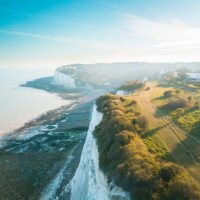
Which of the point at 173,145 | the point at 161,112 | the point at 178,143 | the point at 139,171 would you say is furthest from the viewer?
the point at 161,112

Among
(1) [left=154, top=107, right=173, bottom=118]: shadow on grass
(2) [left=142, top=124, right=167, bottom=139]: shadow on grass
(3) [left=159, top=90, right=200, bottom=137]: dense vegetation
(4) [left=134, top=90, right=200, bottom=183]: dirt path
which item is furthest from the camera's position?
(1) [left=154, top=107, right=173, bottom=118]: shadow on grass

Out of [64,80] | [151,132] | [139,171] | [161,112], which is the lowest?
[64,80]

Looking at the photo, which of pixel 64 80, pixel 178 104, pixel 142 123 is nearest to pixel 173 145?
pixel 142 123

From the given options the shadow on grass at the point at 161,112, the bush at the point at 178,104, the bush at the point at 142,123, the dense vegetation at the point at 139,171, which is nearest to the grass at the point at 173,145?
the bush at the point at 142,123

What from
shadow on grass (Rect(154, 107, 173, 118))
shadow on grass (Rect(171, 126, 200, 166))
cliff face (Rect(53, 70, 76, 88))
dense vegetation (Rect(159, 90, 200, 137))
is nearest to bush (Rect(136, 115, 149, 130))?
dense vegetation (Rect(159, 90, 200, 137))

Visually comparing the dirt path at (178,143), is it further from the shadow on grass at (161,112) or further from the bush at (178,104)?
the bush at (178,104)

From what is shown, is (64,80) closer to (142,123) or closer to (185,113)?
(185,113)

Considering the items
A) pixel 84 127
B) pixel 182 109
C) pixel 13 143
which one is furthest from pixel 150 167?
pixel 84 127

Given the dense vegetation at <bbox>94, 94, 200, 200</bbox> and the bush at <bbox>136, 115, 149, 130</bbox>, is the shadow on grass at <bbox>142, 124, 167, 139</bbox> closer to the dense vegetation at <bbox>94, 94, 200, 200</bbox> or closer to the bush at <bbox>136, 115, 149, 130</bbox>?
the bush at <bbox>136, 115, 149, 130</bbox>
